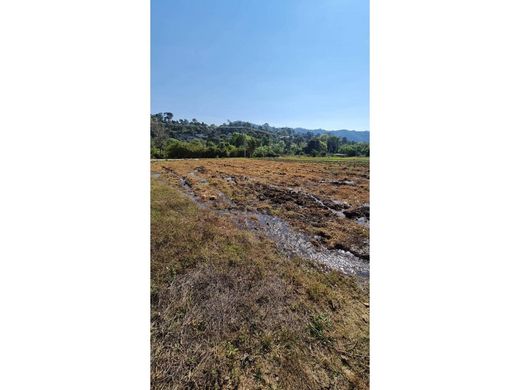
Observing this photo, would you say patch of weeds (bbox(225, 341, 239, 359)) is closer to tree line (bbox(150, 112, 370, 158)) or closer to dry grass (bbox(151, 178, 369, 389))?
dry grass (bbox(151, 178, 369, 389))

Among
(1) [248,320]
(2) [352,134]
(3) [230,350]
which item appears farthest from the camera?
(2) [352,134]

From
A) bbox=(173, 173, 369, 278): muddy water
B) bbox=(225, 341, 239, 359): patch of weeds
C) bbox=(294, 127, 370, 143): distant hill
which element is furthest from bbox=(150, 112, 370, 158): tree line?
bbox=(225, 341, 239, 359): patch of weeds

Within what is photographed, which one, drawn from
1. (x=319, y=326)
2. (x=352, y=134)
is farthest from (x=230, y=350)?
(x=352, y=134)

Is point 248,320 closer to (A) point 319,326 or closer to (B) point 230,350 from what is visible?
(B) point 230,350

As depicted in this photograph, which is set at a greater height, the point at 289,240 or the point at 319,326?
the point at 289,240

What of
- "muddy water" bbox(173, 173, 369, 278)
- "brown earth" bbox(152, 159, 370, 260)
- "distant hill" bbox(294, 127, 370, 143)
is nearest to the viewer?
"distant hill" bbox(294, 127, 370, 143)

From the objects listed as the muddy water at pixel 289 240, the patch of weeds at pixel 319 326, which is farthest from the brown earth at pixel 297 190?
the patch of weeds at pixel 319 326

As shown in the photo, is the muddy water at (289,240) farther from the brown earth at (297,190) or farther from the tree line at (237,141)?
the tree line at (237,141)
